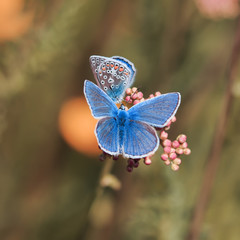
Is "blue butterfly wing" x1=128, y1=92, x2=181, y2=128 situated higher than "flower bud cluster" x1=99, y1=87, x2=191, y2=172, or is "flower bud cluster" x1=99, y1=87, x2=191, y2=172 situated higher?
"blue butterfly wing" x1=128, y1=92, x2=181, y2=128

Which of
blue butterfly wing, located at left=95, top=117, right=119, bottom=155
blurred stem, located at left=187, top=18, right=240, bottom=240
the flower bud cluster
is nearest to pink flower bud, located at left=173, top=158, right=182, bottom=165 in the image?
the flower bud cluster

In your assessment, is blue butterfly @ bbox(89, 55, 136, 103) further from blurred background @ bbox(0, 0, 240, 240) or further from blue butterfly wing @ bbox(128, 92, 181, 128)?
blurred background @ bbox(0, 0, 240, 240)

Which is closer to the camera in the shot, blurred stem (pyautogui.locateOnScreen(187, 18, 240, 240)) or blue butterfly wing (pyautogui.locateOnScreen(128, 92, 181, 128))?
blue butterfly wing (pyautogui.locateOnScreen(128, 92, 181, 128))

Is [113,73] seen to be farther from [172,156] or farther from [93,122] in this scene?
[93,122]

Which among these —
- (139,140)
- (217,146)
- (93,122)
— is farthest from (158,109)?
(93,122)

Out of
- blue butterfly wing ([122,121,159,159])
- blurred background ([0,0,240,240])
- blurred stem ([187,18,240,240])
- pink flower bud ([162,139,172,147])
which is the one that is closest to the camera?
blue butterfly wing ([122,121,159,159])

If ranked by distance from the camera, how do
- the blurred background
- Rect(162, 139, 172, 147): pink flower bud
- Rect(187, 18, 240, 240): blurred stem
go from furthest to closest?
the blurred background
Rect(187, 18, 240, 240): blurred stem
Rect(162, 139, 172, 147): pink flower bud

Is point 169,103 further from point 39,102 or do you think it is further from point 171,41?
point 39,102
